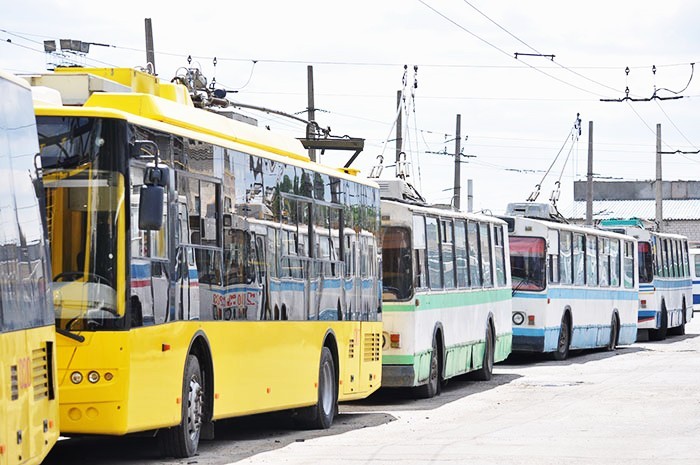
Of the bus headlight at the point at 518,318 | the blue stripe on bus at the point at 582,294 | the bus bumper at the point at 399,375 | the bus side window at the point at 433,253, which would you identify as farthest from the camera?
the bus headlight at the point at 518,318

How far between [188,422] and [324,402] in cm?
426

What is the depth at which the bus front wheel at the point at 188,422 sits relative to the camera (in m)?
13.0

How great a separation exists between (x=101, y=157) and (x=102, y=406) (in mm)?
1820

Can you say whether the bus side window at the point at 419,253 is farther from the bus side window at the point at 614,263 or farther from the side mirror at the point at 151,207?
the bus side window at the point at 614,263

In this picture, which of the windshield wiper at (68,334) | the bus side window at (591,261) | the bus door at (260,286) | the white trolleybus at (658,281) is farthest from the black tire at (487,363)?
the windshield wiper at (68,334)

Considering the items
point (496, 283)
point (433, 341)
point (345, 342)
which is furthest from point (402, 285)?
point (496, 283)

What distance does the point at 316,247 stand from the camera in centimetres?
1708

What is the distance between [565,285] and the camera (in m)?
32.2

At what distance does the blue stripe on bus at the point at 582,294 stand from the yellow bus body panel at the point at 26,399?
70.3 feet

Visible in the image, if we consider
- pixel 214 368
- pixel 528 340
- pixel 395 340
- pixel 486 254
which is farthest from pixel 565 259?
→ pixel 214 368

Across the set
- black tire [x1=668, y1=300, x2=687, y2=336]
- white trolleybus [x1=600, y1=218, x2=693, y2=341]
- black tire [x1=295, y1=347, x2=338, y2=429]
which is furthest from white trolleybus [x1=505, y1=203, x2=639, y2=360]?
black tire [x1=295, y1=347, x2=338, y2=429]

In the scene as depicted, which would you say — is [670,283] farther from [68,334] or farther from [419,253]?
[68,334]

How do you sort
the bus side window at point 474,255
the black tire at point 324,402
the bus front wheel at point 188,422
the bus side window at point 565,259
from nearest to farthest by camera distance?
1. the bus front wheel at point 188,422
2. the black tire at point 324,402
3. the bus side window at point 474,255
4. the bus side window at point 565,259

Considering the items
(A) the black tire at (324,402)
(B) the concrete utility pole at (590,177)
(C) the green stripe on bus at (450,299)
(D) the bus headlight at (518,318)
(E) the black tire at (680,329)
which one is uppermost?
(B) the concrete utility pole at (590,177)
